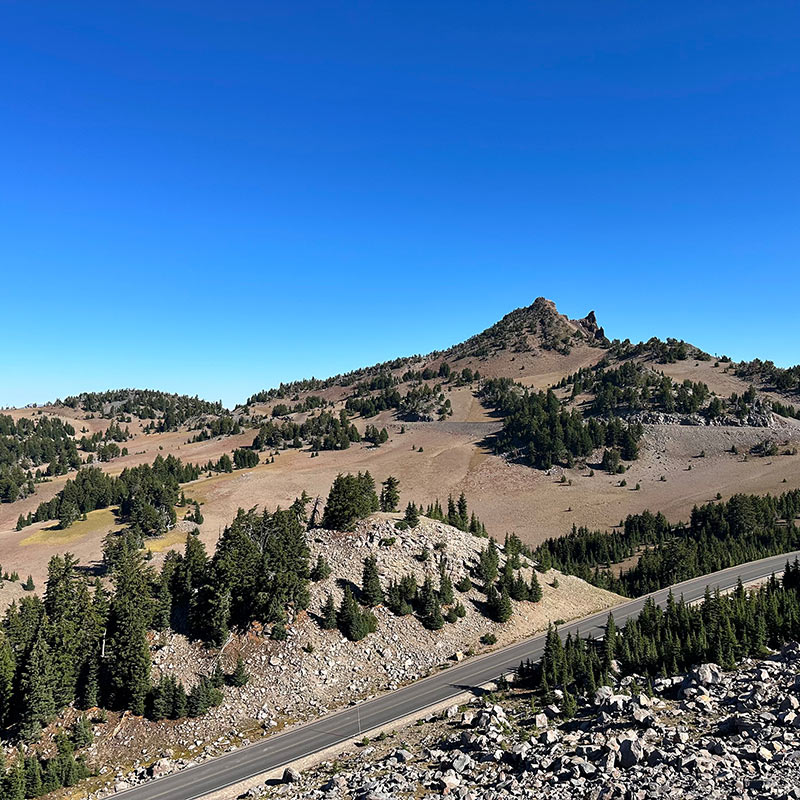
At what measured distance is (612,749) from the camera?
33.7 meters

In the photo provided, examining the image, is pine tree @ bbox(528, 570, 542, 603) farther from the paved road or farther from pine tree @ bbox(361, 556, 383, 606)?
pine tree @ bbox(361, 556, 383, 606)

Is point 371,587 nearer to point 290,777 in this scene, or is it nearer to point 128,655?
point 290,777

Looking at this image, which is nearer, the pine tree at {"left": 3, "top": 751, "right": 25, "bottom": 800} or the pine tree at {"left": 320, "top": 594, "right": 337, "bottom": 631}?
the pine tree at {"left": 3, "top": 751, "right": 25, "bottom": 800}

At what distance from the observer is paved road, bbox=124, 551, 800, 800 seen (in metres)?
44.5

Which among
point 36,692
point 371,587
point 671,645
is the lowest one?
point 671,645

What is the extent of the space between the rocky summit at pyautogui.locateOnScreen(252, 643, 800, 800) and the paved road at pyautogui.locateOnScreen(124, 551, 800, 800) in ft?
13.7

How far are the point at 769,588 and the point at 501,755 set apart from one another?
49.9 m

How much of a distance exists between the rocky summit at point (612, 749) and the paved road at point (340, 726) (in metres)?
4.18

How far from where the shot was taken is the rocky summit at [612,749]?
1171 inches

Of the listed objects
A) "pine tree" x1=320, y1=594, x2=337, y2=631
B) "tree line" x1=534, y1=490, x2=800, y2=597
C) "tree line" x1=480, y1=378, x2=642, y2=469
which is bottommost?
"tree line" x1=534, y1=490, x2=800, y2=597

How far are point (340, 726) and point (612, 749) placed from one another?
2752 centimetres

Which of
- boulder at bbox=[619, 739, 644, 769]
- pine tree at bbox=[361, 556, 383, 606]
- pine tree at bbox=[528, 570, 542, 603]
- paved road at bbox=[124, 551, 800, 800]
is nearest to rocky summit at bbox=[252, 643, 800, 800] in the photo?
boulder at bbox=[619, 739, 644, 769]

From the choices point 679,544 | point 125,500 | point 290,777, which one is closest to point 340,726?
point 290,777

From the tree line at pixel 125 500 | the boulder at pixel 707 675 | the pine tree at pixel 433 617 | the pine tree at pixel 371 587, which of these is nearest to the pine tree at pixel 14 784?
the pine tree at pixel 371 587
